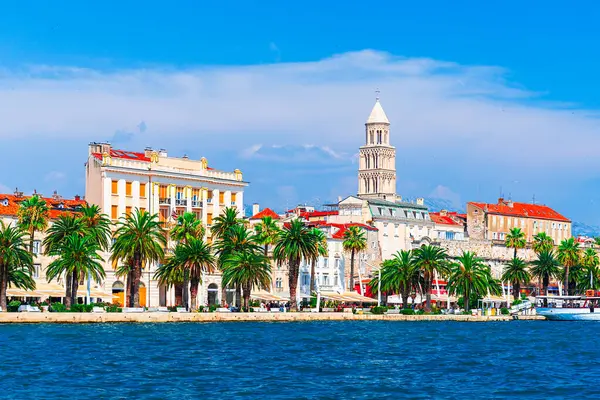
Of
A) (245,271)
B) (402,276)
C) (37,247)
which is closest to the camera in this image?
(245,271)

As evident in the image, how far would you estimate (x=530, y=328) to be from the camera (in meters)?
127

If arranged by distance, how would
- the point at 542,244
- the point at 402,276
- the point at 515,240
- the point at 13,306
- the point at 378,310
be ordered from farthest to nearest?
1. the point at 542,244
2. the point at 515,240
3. the point at 402,276
4. the point at 378,310
5. the point at 13,306

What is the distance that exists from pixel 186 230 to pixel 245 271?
9.63 meters

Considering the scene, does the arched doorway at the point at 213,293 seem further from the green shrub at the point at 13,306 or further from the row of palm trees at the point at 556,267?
the row of palm trees at the point at 556,267

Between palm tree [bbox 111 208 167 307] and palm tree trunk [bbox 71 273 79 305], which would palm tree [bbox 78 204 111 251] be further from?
palm tree trunk [bbox 71 273 79 305]

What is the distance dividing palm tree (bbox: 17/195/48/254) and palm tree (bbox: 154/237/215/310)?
12916mm

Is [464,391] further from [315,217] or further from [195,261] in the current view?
[315,217]

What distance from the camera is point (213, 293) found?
5468 inches

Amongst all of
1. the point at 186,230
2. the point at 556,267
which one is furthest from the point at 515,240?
the point at 186,230

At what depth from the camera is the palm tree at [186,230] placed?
124250mm

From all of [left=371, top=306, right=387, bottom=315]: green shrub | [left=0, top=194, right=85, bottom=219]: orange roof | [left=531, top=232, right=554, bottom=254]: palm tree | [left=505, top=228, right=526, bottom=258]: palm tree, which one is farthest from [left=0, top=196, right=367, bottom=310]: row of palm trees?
[left=531, top=232, right=554, bottom=254]: palm tree

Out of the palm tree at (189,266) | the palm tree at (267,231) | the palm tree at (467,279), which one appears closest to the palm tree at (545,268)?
the palm tree at (467,279)

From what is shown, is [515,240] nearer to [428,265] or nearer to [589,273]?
[589,273]

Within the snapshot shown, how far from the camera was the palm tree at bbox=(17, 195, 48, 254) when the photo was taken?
114 m
